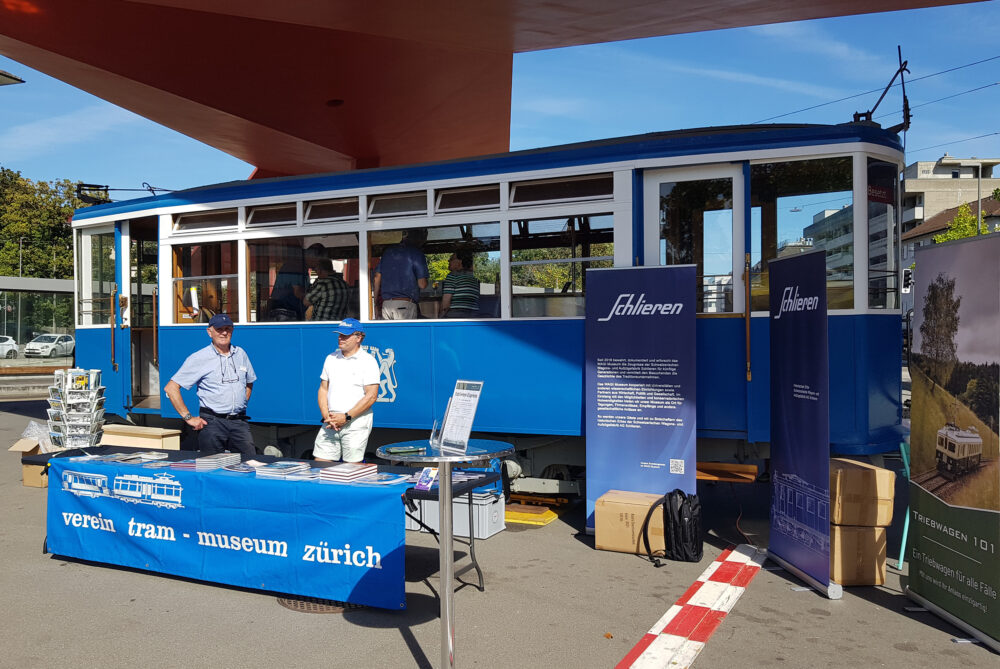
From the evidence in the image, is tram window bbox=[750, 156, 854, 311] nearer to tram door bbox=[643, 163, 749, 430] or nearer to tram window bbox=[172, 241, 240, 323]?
tram door bbox=[643, 163, 749, 430]

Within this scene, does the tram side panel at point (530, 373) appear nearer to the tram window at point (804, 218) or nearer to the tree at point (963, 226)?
the tram window at point (804, 218)

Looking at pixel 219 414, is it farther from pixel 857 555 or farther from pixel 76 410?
pixel 857 555

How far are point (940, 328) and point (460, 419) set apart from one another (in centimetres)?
304

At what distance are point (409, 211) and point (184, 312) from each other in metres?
3.21

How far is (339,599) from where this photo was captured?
500 cm

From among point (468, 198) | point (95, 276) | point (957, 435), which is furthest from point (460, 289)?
point (95, 276)

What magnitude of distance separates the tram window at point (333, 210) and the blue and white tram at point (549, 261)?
0.05 ft

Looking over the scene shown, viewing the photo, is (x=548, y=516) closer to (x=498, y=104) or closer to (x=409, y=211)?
(x=409, y=211)

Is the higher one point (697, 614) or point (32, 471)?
point (32, 471)

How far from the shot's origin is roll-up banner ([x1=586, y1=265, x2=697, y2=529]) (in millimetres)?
6449

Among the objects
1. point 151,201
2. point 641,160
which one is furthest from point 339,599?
point 151,201

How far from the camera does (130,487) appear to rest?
18.9 feet

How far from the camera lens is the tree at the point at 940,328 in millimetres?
4801

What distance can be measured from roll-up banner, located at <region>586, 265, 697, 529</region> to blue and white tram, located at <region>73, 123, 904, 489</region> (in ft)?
0.89
